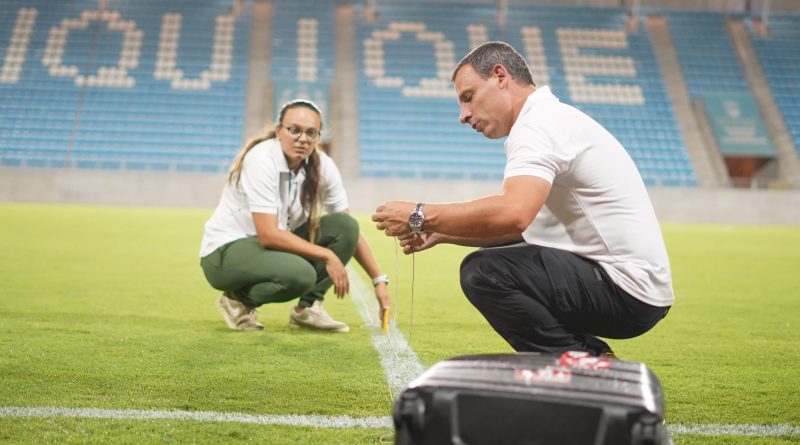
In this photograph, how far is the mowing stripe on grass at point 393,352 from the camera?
3016mm

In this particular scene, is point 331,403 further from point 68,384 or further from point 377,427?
point 68,384

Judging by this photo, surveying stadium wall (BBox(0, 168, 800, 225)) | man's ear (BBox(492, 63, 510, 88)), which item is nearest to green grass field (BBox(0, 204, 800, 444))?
man's ear (BBox(492, 63, 510, 88))

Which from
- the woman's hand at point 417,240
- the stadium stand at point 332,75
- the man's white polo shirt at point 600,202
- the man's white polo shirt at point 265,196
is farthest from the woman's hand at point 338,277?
the stadium stand at point 332,75

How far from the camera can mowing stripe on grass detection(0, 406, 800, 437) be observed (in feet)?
7.68

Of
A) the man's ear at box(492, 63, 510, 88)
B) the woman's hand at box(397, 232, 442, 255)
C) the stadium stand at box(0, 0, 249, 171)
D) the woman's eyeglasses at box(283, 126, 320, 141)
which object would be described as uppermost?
the man's ear at box(492, 63, 510, 88)

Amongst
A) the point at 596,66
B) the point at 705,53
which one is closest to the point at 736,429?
the point at 596,66

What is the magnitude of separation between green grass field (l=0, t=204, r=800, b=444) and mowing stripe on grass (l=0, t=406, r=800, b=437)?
0.13ft

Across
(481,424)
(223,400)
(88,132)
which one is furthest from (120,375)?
(88,132)

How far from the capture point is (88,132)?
23062 mm

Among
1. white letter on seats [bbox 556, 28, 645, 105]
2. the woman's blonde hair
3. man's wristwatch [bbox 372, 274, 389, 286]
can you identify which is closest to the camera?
man's wristwatch [bbox 372, 274, 389, 286]

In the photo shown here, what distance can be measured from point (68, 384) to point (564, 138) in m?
1.81

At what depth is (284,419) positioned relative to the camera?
2.39 m

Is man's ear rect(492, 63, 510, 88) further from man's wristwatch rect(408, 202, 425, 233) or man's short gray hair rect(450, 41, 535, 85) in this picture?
man's wristwatch rect(408, 202, 425, 233)

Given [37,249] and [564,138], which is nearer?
[564,138]
